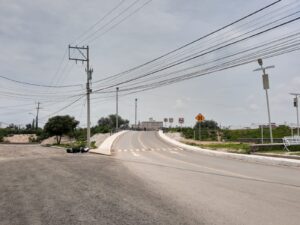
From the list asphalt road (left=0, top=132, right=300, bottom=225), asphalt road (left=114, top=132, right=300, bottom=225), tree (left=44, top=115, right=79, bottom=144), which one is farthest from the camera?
tree (left=44, top=115, right=79, bottom=144)

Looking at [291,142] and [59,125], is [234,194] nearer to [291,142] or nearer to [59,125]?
[291,142]

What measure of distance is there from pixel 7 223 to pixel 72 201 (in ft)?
7.37

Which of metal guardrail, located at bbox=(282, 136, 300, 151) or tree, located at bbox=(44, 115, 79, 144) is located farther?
tree, located at bbox=(44, 115, 79, 144)

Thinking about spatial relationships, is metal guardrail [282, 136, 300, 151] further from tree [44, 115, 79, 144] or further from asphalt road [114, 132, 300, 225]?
tree [44, 115, 79, 144]

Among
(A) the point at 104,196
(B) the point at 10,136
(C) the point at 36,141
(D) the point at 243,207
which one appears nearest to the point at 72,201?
(A) the point at 104,196

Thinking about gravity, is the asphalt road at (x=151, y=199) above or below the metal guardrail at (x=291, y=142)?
below

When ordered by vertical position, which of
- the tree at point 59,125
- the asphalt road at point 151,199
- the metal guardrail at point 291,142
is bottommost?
the asphalt road at point 151,199

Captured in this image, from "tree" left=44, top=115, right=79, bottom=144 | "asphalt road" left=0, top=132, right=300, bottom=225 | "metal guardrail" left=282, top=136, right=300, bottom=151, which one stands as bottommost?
"asphalt road" left=0, top=132, right=300, bottom=225

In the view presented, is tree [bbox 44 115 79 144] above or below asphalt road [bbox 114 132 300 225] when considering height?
above

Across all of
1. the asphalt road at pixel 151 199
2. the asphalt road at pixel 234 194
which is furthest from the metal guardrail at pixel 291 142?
the asphalt road at pixel 151 199

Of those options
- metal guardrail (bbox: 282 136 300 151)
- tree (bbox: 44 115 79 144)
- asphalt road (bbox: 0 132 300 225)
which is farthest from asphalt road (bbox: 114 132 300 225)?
tree (bbox: 44 115 79 144)

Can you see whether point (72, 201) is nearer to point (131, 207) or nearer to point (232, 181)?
point (131, 207)

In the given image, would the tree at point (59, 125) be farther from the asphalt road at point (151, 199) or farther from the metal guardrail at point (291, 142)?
the asphalt road at point (151, 199)

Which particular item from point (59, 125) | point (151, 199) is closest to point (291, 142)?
point (151, 199)
